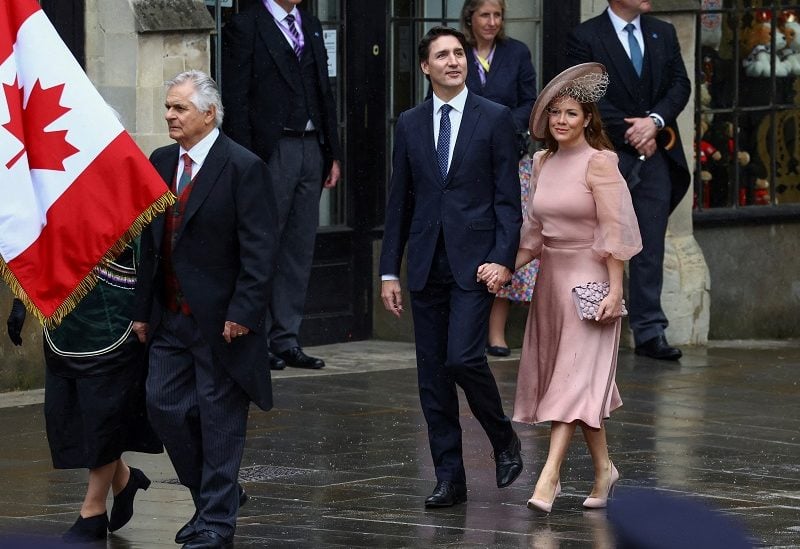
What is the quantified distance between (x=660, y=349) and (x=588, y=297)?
4308 mm

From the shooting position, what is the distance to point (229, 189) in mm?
5555

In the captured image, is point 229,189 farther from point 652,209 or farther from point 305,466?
point 652,209

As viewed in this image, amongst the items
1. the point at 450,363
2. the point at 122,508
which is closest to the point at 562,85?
the point at 450,363

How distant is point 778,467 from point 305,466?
204cm

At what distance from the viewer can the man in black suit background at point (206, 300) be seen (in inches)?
217

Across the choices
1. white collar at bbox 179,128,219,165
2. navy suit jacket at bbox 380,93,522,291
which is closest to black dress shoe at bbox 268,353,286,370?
navy suit jacket at bbox 380,93,522,291

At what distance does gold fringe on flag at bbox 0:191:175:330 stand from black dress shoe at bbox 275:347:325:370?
14.2 feet

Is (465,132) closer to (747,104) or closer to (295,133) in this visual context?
(295,133)

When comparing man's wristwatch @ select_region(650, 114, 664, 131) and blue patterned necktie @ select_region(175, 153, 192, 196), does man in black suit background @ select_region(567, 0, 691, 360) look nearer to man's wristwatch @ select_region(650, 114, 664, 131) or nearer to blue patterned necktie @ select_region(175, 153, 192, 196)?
man's wristwatch @ select_region(650, 114, 664, 131)

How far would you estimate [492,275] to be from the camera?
6223 millimetres

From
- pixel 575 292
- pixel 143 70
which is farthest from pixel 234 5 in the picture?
pixel 575 292

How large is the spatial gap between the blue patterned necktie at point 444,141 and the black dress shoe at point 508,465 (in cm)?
111

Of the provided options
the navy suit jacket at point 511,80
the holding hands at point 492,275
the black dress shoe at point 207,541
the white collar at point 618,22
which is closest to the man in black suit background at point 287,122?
the navy suit jacket at point 511,80

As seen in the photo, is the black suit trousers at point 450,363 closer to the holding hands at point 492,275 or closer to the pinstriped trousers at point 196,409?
the holding hands at point 492,275
